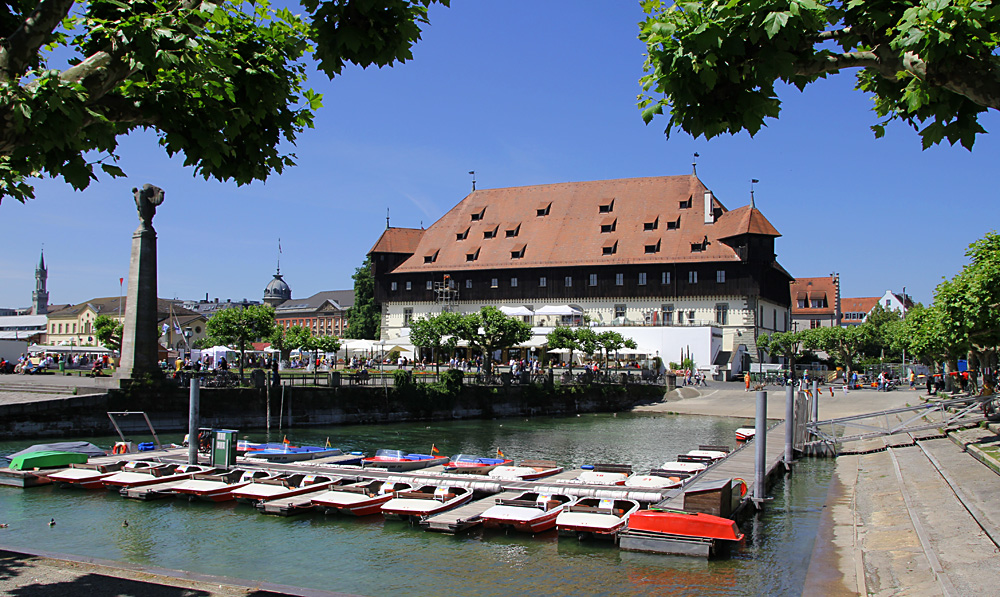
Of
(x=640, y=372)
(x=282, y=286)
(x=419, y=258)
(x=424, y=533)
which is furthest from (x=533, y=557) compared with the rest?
(x=282, y=286)

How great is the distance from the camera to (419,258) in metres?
75.2

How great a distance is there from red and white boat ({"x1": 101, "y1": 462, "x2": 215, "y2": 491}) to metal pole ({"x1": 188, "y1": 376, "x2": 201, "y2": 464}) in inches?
11.7

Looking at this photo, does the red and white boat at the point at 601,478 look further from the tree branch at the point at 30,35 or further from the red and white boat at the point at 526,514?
the tree branch at the point at 30,35

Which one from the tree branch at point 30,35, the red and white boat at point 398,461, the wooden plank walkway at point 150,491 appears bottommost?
the wooden plank walkway at point 150,491

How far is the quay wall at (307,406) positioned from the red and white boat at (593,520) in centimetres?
2275

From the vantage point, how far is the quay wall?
2989 centimetres

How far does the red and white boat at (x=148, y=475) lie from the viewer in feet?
62.1

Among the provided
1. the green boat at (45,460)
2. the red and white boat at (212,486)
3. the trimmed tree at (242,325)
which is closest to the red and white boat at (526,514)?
the red and white boat at (212,486)

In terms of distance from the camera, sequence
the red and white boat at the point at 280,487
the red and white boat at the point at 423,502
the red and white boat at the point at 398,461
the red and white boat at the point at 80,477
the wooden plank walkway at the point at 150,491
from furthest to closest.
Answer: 1. the red and white boat at the point at 398,461
2. the red and white boat at the point at 80,477
3. the wooden plank walkway at the point at 150,491
4. the red and white boat at the point at 280,487
5. the red and white boat at the point at 423,502

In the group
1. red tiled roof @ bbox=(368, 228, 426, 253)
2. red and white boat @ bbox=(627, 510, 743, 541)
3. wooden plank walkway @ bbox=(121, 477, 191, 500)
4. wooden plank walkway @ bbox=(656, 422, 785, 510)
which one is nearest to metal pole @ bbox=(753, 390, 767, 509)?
wooden plank walkway @ bbox=(656, 422, 785, 510)

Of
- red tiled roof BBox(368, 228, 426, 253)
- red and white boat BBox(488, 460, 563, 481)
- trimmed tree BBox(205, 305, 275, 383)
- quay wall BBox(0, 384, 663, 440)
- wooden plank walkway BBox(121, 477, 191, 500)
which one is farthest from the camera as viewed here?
red tiled roof BBox(368, 228, 426, 253)

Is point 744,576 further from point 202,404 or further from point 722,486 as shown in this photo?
point 202,404

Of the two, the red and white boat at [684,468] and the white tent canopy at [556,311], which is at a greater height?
the white tent canopy at [556,311]

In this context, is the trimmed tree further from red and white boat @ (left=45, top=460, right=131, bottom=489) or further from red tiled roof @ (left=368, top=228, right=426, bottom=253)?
red tiled roof @ (left=368, top=228, right=426, bottom=253)
